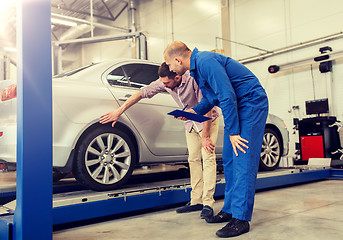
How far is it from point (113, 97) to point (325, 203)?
243 cm

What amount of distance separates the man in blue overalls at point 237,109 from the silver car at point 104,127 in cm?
100

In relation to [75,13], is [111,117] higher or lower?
lower

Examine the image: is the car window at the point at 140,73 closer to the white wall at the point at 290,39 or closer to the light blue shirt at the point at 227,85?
the light blue shirt at the point at 227,85

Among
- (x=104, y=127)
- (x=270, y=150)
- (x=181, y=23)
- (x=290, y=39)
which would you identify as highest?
(x=181, y=23)

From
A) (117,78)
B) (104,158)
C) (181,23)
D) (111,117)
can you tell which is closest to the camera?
(111,117)

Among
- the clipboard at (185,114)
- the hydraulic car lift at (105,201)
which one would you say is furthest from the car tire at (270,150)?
the clipboard at (185,114)

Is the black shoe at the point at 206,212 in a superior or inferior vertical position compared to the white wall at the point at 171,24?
inferior

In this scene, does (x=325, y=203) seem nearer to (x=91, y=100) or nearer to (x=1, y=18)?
(x=91, y=100)

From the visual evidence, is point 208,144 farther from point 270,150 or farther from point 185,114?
point 270,150

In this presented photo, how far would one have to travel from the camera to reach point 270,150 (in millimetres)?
4879

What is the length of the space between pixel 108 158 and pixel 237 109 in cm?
137

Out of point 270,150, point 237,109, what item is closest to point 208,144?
point 237,109

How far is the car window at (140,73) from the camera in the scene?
3592 mm

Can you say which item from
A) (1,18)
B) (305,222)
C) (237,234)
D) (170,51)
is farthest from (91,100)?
(1,18)
